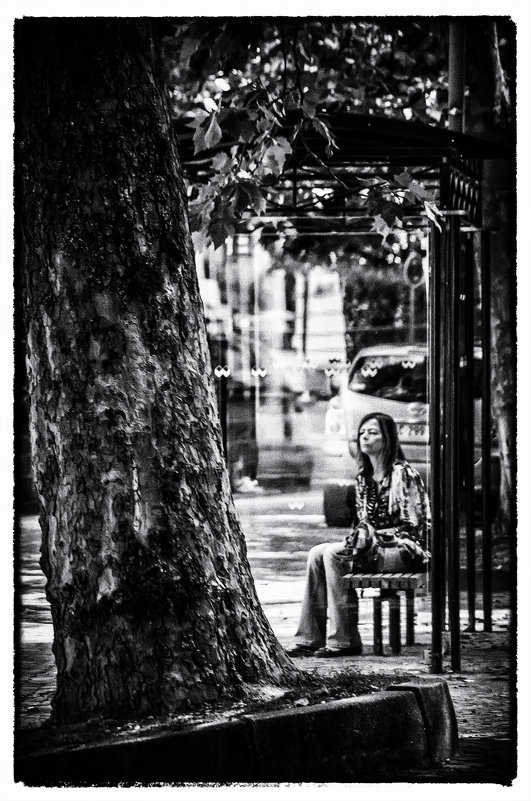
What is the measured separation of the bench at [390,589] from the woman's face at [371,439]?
698mm

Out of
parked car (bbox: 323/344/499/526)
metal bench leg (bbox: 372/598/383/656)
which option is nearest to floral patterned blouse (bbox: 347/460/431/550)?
metal bench leg (bbox: 372/598/383/656)

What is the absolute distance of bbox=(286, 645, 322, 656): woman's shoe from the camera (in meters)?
6.62

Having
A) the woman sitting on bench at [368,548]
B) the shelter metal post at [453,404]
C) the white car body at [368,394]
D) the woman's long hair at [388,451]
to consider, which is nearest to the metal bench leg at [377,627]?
the woman sitting on bench at [368,548]

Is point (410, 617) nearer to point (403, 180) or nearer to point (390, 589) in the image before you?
point (390, 589)

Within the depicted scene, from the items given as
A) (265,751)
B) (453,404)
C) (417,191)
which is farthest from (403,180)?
(265,751)

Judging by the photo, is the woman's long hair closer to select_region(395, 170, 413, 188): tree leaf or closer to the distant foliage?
the distant foliage

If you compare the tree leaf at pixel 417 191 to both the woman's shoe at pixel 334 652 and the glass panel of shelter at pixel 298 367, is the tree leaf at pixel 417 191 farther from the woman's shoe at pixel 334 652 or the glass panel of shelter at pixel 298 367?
the woman's shoe at pixel 334 652

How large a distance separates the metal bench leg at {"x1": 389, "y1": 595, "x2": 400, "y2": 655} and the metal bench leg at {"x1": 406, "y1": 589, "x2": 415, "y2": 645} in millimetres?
91

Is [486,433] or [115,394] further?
[486,433]

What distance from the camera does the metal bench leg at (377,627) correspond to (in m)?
6.68

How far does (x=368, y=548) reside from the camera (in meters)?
6.66

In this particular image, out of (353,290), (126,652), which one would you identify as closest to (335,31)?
(353,290)

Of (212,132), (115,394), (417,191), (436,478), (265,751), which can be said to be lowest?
(265,751)

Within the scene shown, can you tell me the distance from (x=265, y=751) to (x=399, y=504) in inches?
102
